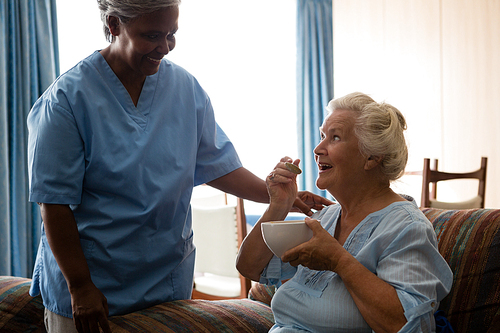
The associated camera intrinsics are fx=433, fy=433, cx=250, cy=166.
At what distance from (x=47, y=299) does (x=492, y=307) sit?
1.21m

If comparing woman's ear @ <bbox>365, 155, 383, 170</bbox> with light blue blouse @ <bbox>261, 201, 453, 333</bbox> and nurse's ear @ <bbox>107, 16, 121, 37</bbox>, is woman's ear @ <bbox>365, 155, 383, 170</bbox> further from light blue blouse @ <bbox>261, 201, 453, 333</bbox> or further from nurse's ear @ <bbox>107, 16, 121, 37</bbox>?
nurse's ear @ <bbox>107, 16, 121, 37</bbox>

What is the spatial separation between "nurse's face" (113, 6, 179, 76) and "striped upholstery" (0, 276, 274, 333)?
27.8 inches

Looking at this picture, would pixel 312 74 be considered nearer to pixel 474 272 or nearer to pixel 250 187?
pixel 250 187

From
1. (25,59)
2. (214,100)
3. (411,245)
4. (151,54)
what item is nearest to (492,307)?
(411,245)

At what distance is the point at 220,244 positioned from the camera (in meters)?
2.63

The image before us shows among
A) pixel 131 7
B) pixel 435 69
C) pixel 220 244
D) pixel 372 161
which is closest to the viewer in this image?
pixel 131 7

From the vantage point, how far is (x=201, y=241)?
2711 millimetres

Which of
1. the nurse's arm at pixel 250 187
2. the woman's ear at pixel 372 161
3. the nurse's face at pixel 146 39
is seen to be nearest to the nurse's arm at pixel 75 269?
the nurse's face at pixel 146 39

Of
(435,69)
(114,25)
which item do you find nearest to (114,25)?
(114,25)

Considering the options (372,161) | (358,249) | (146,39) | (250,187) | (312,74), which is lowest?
(358,249)

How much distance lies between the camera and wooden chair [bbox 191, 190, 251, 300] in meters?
2.59

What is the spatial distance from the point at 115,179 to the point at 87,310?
13.5 inches

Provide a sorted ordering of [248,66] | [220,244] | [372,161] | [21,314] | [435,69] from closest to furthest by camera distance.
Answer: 1. [372,161]
2. [21,314]
3. [220,244]
4. [248,66]
5. [435,69]

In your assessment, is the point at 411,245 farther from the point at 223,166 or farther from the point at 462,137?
the point at 462,137
